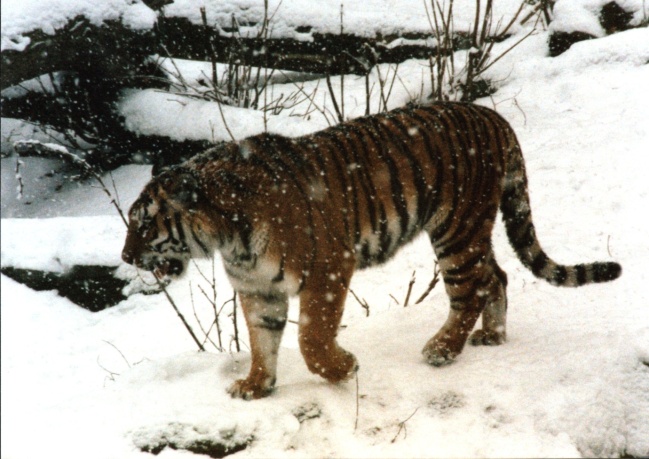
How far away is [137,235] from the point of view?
2.05 m

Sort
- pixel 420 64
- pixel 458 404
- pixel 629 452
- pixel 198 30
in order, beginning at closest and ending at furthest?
pixel 629 452 < pixel 458 404 < pixel 198 30 < pixel 420 64

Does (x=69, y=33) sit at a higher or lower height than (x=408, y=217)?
higher

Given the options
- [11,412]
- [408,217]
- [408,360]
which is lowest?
[11,412]

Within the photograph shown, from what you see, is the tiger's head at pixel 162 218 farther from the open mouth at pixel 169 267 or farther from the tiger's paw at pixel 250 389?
the tiger's paw at pixel 250 389

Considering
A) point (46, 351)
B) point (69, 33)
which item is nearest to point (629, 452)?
point (46, 351)

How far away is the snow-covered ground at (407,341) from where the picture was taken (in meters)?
1.89

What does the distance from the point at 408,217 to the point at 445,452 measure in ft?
3.00

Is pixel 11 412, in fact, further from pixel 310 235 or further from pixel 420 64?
pixel 420 64

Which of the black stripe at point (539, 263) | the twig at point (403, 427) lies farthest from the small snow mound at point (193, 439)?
the black stripe at point (539, 263)

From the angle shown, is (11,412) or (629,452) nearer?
(629,452)

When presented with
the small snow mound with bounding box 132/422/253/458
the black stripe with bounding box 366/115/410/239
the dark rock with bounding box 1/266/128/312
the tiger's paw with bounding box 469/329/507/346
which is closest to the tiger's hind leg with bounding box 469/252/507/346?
the tiger's paw with bounding box 469/329/507/346

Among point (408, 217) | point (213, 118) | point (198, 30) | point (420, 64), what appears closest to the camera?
point (408, 217)

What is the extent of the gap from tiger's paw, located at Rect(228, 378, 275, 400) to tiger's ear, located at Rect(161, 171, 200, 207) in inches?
27.8

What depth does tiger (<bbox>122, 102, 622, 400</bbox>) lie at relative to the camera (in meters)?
2.04
